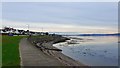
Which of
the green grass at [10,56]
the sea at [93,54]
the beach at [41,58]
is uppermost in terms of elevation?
the green grass at [10,56]

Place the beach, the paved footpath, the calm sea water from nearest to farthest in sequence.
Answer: the paved footpath → the beach → the calm sea water

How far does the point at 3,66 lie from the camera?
1697cm

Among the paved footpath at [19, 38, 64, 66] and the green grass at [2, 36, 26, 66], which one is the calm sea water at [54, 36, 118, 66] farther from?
the green grass at [2, 36, 26, 66]

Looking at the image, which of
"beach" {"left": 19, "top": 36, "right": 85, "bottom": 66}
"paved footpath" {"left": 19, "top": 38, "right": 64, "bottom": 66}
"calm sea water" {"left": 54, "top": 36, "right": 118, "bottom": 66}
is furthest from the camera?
"calm sea water" {"left": 54, "top": 36, "right": 118, "bottom": 66}

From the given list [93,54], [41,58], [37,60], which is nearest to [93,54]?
[93,54]

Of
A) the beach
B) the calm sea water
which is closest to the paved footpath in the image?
the beach

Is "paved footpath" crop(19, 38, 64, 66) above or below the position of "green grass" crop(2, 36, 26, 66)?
below

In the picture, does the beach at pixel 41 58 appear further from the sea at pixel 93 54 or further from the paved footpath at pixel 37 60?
the sea at pixel 93 54

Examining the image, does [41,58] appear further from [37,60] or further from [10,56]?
[10,56]

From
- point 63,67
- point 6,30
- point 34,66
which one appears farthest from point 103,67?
point 6,30

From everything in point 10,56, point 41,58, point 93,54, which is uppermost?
point 10,56

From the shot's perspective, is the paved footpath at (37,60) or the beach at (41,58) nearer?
the paved footpath at (37,60)

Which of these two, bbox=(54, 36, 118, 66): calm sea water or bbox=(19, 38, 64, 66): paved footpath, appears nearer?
bbox=(19, 38, 64, 66): paved footpath

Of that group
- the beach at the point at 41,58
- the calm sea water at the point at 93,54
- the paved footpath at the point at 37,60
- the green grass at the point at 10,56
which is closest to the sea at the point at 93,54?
the calm sea water at the point at 93,54
